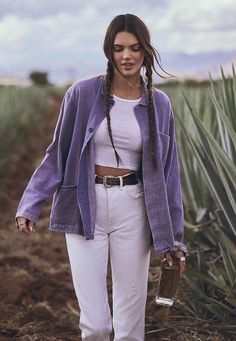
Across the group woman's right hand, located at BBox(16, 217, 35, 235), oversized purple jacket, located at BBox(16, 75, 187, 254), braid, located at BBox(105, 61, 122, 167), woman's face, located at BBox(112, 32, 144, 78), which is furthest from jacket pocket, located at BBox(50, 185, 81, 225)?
woman's face, located at BBox(112, 32, 144, 78)

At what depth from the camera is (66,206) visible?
10.0 feet

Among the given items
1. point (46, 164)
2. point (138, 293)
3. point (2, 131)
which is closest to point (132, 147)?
point (46, 164)

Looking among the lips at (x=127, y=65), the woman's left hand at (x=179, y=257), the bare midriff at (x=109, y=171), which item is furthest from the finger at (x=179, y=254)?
the lips at (x=127, y=65)

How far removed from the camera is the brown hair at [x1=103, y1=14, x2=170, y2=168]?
2.91 meters

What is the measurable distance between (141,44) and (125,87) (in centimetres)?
17

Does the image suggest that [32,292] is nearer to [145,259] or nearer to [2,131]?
[145,259]

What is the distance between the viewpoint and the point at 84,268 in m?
2.94

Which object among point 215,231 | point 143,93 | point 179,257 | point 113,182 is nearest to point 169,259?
point 179,257

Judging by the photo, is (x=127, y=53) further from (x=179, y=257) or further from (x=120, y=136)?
(x=179, y=257)

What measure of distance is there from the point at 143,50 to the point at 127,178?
1.53 feet

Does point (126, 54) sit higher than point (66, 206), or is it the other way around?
point (126, 54)

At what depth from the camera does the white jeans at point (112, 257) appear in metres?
2.94

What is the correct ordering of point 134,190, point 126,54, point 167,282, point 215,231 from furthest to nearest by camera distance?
point 215,231, point 167,282, point 134,190, point 126,54

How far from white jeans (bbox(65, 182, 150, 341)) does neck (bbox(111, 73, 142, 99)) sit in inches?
13.2
